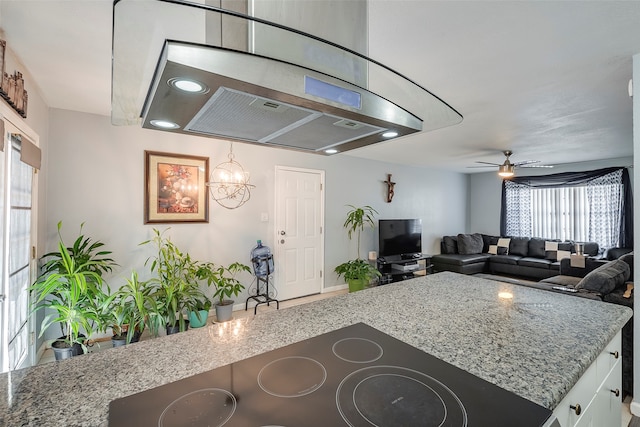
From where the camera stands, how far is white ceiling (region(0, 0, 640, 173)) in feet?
4.75

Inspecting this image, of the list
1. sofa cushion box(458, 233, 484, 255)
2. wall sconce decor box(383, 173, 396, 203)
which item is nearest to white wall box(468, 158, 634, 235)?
sofa cushion box(458, 233, 484, 255)

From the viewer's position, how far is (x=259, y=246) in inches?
152

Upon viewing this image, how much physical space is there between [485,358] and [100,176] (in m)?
3.54

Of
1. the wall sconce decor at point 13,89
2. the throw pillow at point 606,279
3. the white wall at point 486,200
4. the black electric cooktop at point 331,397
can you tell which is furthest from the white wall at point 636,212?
the white wall at point 486,200

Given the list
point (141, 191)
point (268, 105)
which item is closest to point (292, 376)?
point (268, 105)

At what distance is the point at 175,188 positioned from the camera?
336cm

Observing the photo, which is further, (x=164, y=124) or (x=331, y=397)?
(x=164, y=124)

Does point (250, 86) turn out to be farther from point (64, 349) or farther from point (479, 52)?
point (64, 349)

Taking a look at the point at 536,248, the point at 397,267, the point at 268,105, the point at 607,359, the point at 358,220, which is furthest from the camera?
the point at 536,248

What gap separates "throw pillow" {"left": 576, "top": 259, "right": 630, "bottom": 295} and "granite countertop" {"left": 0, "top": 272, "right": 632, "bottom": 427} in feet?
3.98

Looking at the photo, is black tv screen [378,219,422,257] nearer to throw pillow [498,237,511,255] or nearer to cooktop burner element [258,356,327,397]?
throw pillow [498,237,511,255]

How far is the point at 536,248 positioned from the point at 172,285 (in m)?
6.48

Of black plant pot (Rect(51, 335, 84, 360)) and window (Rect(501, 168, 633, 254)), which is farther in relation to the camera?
window (Rect(501, 168, 633, 254))

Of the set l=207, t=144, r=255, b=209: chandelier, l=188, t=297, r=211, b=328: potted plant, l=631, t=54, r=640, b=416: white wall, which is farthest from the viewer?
l=207, t=144, r=255, b=209: chandelier
